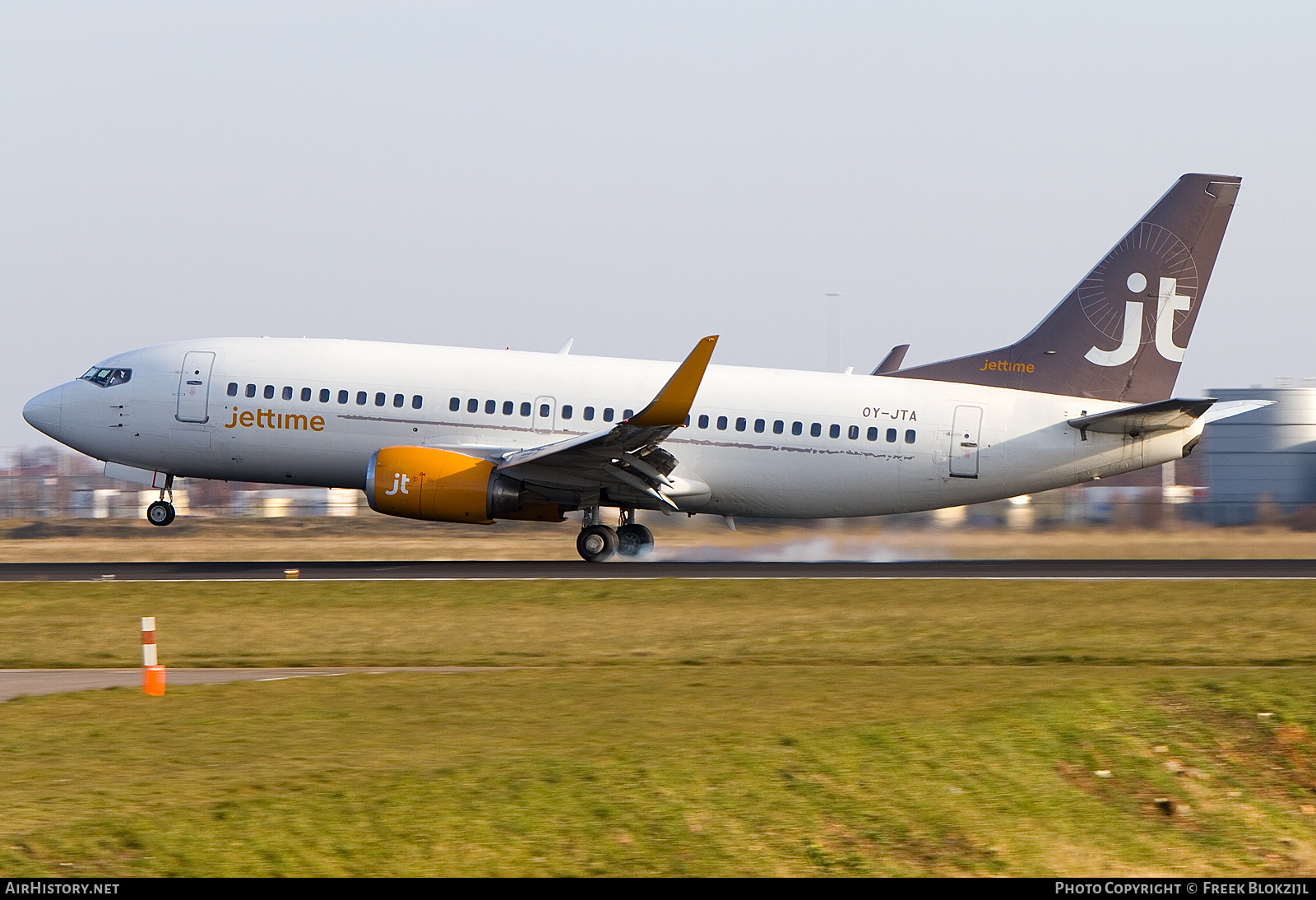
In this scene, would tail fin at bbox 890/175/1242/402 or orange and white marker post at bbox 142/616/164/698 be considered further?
tail fin at bbox 890/175/1242/402

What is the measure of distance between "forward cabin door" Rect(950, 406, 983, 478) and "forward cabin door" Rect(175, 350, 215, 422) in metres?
16.1

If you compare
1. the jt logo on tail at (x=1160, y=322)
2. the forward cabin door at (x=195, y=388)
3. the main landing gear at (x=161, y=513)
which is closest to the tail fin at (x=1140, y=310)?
the jt logo on tail at (x=1160, y=322)

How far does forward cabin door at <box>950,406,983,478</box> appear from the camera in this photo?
3091cm

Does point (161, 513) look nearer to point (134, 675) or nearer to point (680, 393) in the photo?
point (680, 393)

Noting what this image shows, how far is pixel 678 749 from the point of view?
1312cm

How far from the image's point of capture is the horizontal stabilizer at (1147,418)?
94.6 ft

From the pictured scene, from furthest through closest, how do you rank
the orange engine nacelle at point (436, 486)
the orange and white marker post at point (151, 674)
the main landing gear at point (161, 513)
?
the main landing gear at point (161, 513), the orange engine nacelle at point (436, 486), the orange and white marker post at point (151, 674)

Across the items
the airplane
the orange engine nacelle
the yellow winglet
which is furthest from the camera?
the airplane

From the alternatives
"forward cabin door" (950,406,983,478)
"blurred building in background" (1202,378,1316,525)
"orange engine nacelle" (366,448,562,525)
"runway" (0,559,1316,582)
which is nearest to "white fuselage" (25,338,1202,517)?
"forward cabin door" (950,406,983,478)

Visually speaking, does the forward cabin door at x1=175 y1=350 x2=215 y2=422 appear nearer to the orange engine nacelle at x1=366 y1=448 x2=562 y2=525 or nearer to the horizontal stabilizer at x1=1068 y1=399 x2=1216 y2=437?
the orange engine nacelle at x1=366 y1=448 x2=562 y2=525

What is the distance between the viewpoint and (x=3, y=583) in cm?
2631

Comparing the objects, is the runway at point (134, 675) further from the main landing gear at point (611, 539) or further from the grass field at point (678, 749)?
the main landing gear at point (611, 539)

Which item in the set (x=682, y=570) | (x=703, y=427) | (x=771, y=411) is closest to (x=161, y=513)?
(x=682, y=570)

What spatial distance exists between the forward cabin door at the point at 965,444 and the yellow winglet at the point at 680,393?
21.4 feet
